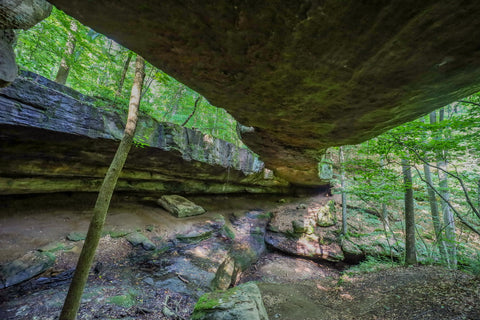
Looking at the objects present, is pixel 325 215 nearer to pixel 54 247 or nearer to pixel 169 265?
pixel 169 265

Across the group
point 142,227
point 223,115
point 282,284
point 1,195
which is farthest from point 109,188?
point 223,115

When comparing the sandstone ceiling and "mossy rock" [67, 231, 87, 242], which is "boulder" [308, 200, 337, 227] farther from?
"mossy rock" [67, 231, 87, 242]

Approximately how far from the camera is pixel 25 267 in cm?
423

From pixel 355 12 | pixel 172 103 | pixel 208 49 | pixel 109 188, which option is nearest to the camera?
pixel 355 12

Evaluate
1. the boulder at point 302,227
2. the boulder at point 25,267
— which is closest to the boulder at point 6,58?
the boulder at point 25,267

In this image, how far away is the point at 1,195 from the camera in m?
5.47

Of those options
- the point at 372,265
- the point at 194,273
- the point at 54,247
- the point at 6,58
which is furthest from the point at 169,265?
the point at 372,265

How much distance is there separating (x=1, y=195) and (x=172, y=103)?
7427 mm

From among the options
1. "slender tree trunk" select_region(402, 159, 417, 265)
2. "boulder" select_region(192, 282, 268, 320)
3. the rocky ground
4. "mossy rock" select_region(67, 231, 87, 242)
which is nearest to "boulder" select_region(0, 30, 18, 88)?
"boulder" select_region(192, 282, 268, 320)

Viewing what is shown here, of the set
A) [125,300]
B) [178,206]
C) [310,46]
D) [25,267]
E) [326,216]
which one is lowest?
[125,300]

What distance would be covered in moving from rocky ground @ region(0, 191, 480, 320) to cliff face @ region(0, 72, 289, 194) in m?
1.08

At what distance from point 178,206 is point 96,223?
20.7 feet

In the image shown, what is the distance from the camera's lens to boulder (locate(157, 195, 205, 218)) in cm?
891

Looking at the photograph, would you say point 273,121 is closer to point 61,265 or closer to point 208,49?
point 208,49
